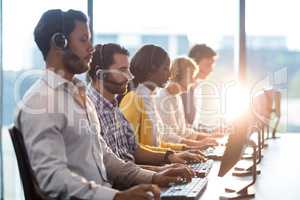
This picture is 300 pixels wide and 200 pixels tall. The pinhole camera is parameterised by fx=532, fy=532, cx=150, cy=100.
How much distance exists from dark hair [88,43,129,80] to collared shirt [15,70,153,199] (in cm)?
59

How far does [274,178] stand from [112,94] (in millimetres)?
885

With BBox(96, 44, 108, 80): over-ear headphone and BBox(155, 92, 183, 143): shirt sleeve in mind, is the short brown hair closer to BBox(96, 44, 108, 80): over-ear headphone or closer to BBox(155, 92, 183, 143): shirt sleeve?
BBox(155, 92, 183, 143): shirt sleeve

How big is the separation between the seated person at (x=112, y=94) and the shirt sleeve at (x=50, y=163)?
810 millimetres

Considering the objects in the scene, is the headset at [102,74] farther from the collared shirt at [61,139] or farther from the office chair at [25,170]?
the office chair at [25,170]

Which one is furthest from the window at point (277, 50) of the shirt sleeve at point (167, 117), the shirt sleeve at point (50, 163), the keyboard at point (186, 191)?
the shirt sleeve at point (50, 163)

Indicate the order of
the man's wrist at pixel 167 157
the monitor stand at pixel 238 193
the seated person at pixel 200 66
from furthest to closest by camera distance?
the seated person at pixel 200 66 < the man's wrist at pixel 167 157 < the monitor stand at pixel 238 193

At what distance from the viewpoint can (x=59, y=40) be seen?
189 centimetres

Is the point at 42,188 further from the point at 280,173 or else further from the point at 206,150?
the point at 206,150

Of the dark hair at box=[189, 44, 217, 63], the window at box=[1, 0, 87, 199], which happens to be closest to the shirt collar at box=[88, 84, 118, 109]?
the window at box=[1, 0, 87, 199]

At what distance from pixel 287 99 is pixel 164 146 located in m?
2.04

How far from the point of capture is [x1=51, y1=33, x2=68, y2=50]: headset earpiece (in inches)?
74.4

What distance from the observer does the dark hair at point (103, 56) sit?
2.64 metres

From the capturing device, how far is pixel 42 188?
171 cm

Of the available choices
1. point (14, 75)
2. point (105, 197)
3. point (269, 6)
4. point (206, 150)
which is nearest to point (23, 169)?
point (105, 197)
